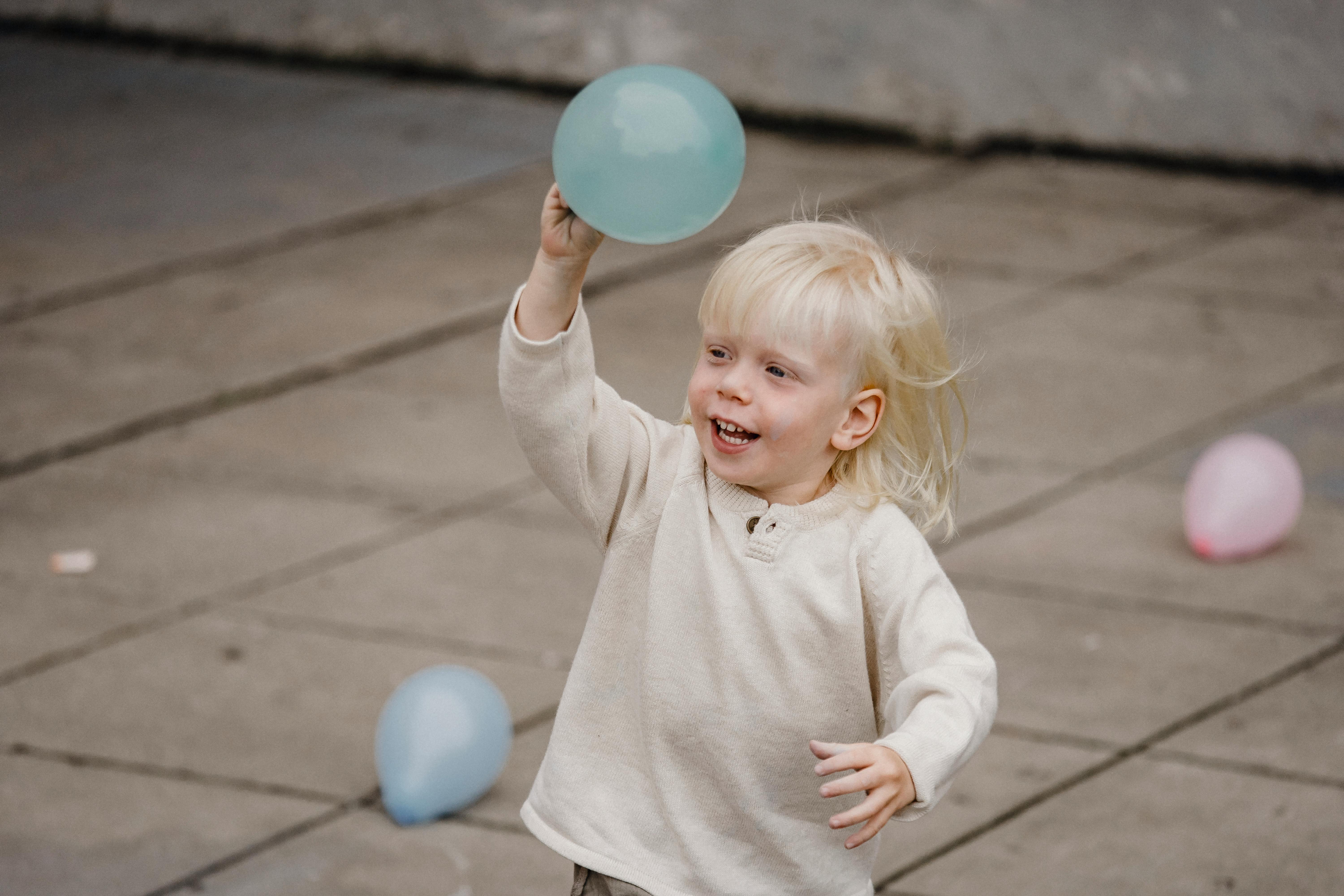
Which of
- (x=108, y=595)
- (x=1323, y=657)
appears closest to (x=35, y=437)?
(x=108, y=595)

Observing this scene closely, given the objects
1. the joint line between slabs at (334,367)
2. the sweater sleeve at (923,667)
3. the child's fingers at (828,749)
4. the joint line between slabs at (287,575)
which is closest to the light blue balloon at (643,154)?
the sweater sleeve at (923,667)

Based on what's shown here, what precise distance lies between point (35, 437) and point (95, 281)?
4.98ft

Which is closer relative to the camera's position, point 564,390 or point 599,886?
point 564,390

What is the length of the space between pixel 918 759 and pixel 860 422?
21.3 inches

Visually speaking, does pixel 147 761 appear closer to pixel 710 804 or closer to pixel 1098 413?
pixel 710 804

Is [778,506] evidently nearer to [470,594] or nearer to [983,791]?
[983,791]

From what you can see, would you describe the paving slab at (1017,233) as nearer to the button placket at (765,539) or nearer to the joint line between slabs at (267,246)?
the joint line between slabs at (267,246)

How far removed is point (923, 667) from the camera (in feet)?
7.51

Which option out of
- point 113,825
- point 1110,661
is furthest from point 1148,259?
point 113,825

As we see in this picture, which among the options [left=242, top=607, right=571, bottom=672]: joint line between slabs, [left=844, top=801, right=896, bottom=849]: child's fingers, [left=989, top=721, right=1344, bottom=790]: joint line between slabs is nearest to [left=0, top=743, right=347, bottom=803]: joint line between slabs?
[left=242, top=607, right=571, bottom=672]: joint line between slabs

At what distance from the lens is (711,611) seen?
7.93 feet

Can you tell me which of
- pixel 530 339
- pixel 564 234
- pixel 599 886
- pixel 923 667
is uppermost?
pixel 564 234

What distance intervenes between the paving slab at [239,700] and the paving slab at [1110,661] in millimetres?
1136

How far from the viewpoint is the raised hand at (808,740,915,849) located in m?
2.11
